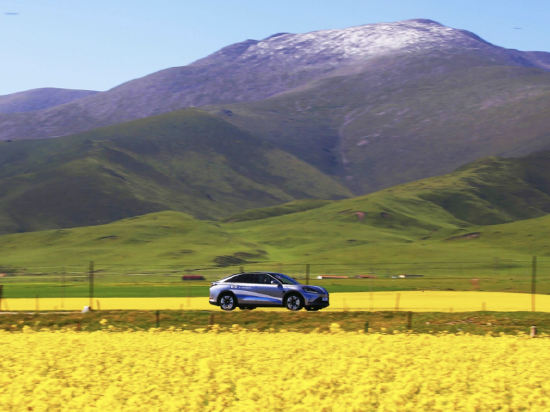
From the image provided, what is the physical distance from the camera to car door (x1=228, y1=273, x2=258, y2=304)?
35.0 metres

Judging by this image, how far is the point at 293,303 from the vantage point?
34594 millimetres

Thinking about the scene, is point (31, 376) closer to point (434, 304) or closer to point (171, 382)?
point (171, 382)

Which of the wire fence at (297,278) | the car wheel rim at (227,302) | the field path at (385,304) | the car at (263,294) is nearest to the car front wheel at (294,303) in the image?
the car at (263,294)

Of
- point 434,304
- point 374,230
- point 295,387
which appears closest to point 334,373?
point 295,387

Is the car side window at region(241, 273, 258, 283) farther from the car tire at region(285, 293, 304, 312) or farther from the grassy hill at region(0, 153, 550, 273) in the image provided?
the grassy hill at region(0, 153, 550, 273)

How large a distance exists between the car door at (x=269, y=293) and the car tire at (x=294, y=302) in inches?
12.3

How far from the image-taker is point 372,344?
23891 millimetres

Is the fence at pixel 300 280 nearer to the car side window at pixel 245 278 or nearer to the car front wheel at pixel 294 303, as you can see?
the car front wheel at pixel 294 303

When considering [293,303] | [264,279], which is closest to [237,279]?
[264,279]

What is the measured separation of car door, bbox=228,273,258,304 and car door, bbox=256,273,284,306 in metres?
0.25

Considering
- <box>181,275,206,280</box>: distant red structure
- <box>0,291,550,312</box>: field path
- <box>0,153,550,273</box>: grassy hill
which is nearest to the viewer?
<box>0,291,550,312</box>: field path

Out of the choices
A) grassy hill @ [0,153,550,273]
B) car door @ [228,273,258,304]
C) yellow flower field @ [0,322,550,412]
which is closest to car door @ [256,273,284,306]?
car door @ [228,273,258,304]

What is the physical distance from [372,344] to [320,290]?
1141 cm

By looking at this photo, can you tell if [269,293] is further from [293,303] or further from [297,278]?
[297,278]
